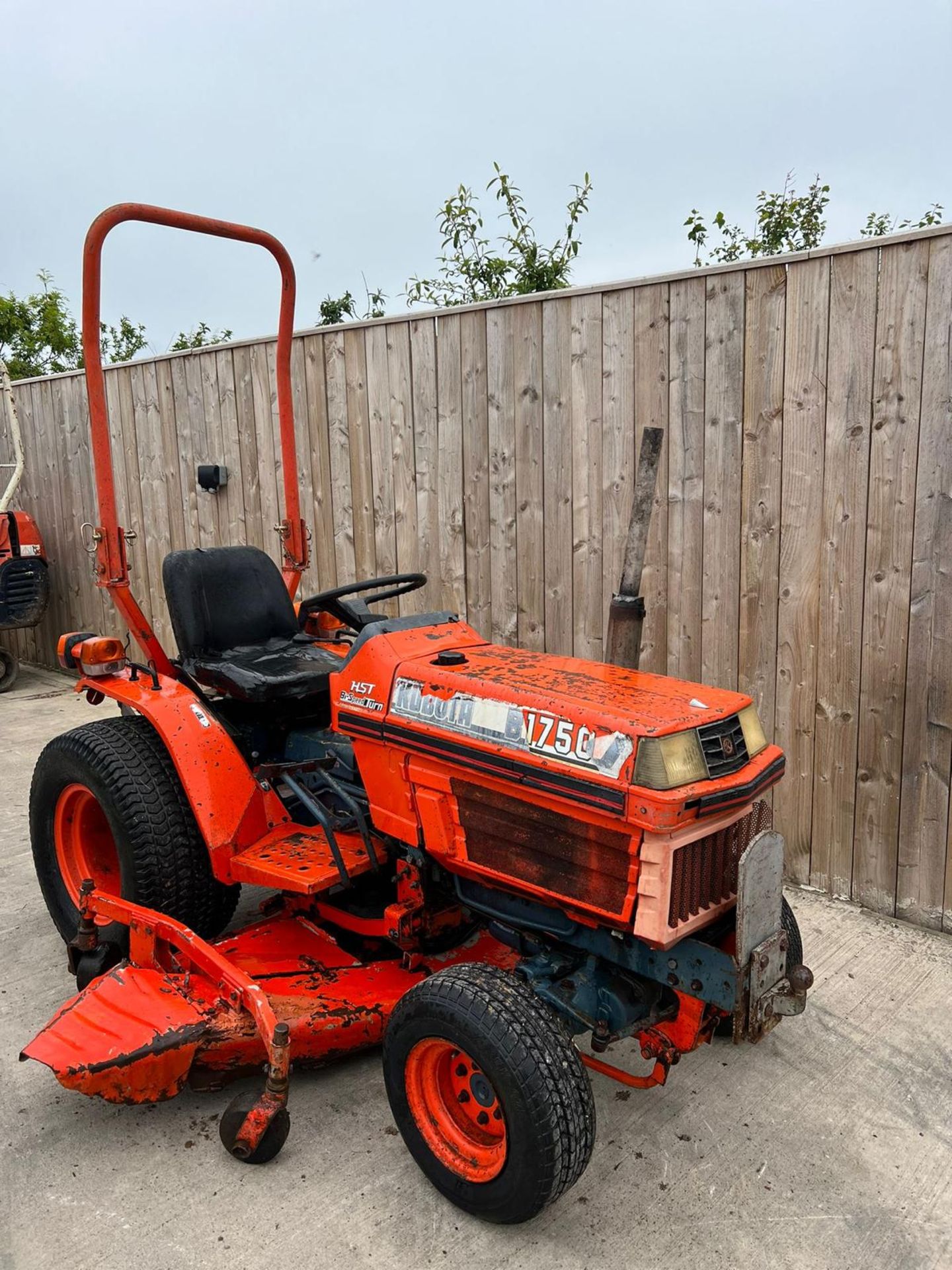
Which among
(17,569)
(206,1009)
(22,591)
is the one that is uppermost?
(17,569)

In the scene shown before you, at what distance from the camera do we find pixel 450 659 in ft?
7.63

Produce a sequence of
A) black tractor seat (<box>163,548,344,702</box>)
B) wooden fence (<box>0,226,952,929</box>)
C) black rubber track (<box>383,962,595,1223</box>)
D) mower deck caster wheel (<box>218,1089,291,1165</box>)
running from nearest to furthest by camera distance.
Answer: black rubber track (<box>383,962,595,1223</box>)
mower deck caster wheel (<box>218,1089,291,1165</box>)
black tractor seat (<box>163,548,344,702</box>)
wooden fence (<box>0,226,952,929</box>)

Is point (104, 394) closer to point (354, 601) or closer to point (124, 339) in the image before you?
point (354, 601)

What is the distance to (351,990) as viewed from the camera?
2400 millimetres

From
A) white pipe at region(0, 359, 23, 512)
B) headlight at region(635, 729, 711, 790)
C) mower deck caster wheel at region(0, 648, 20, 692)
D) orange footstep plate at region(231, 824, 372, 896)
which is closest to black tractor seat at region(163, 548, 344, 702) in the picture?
orange footstep plate at region(231, 824, 372, 896)

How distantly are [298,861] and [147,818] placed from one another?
1.51 feet

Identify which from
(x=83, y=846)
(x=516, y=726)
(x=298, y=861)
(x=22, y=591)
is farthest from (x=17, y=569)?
(x=516, y=726)

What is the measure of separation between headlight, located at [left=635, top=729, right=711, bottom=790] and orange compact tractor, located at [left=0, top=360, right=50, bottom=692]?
5.74m

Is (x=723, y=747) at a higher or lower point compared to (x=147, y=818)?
higher

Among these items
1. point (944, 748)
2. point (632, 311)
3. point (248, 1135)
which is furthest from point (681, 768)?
point (632, 311)

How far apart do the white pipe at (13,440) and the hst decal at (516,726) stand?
5219 mm

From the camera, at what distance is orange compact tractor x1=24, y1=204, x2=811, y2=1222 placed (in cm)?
193

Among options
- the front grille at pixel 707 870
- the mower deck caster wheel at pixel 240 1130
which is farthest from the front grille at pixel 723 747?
the mower deck caster wheel at pixel 240 1130

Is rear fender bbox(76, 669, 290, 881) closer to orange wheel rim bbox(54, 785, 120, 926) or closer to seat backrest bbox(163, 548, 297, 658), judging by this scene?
seat backrest bbox(163, 548, 297, 658)
